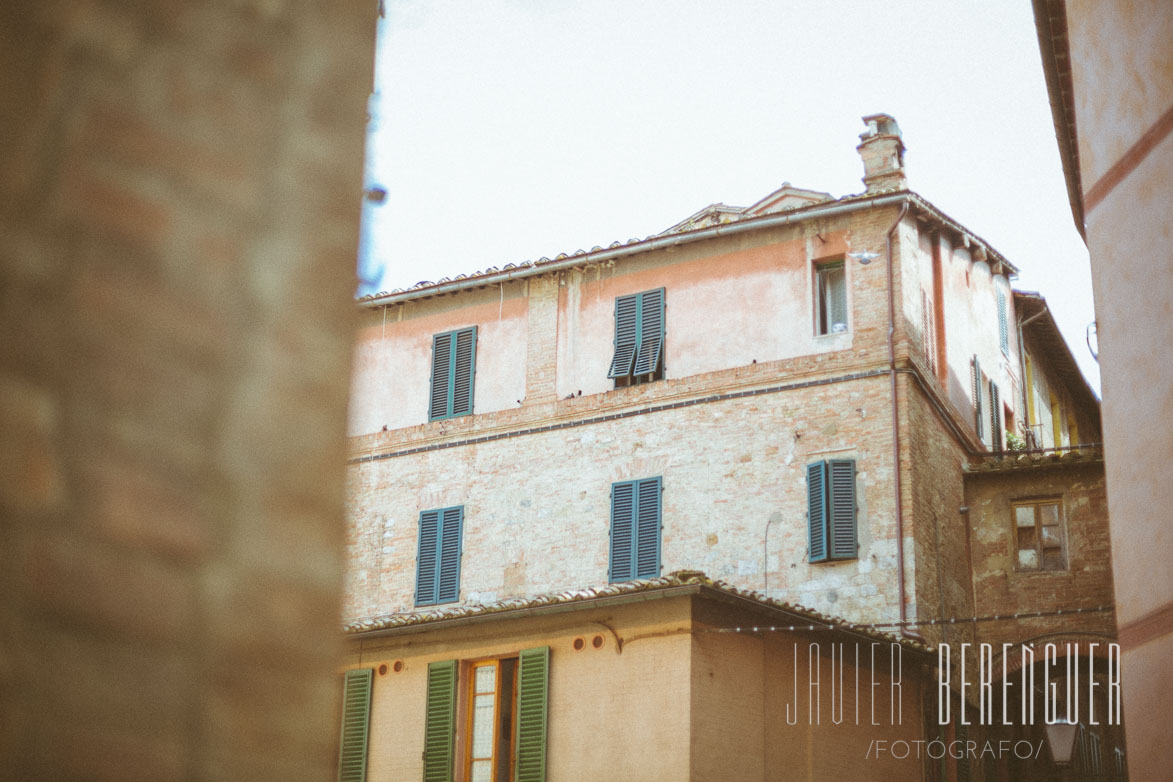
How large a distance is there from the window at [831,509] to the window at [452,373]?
18.6ft

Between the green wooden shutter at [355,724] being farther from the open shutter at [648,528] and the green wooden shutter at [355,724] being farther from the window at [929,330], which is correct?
the window at [929,330]

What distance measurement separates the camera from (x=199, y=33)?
1.94 meters

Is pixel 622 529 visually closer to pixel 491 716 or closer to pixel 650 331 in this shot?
pixel 650 331

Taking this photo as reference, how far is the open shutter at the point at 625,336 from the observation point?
63.2ft

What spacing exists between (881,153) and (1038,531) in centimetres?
567

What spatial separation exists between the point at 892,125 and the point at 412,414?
27.4 ft

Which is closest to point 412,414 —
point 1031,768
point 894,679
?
point 894,679

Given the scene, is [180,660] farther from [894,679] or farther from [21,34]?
[894,679]

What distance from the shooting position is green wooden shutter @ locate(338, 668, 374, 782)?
50.6ft

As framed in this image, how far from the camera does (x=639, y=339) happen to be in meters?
19.3

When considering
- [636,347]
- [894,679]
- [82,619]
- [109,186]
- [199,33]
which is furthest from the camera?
[636,347]

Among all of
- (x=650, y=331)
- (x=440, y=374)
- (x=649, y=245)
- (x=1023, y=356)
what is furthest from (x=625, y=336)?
(x=1023, y=356)

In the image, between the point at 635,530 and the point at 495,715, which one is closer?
the point at 495,715

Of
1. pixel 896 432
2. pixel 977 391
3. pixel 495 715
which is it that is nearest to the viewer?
pixel 495 715
